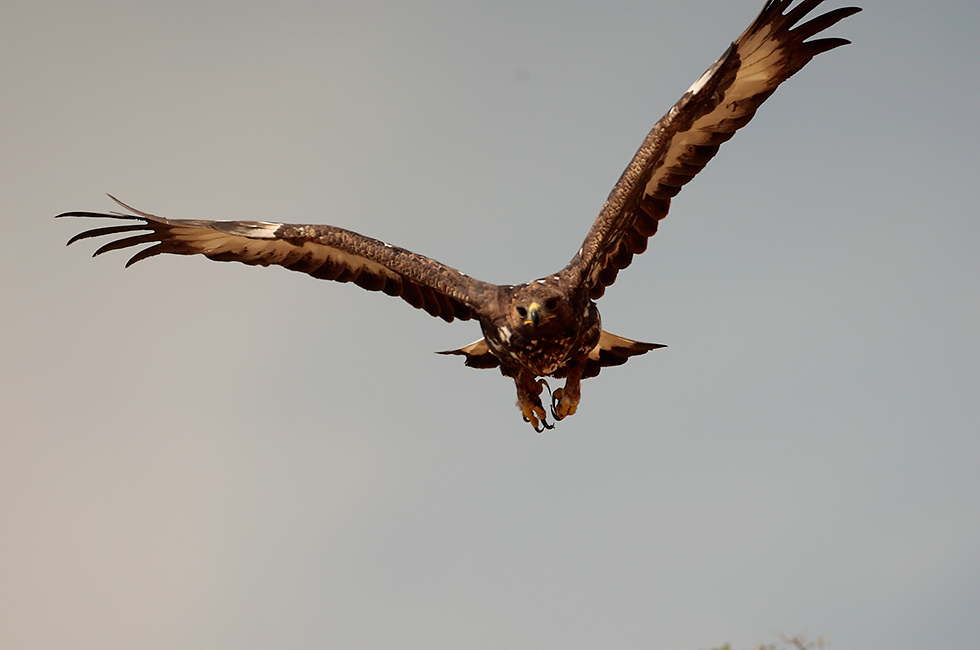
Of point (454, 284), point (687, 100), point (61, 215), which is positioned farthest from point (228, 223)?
point (687, 100)

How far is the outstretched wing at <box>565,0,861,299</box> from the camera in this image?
859 centimetres

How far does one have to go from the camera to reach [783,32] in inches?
348

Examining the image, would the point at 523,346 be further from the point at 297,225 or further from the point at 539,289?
the point at 297,225

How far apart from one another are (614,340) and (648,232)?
53.8 inches

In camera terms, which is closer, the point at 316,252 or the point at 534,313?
the point at 534,313

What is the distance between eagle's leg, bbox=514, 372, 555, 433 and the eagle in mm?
13

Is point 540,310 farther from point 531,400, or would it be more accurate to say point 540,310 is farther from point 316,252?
point 316,252

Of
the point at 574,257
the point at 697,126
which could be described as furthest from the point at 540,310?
the point at 697,126

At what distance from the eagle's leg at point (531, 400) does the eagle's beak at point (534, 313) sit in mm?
1123

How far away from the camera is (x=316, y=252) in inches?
415

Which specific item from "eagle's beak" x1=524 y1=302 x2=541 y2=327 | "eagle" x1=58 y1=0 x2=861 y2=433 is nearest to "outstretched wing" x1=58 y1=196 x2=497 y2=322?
"eagle" x1=58 y1=0 x2=861 y2=433

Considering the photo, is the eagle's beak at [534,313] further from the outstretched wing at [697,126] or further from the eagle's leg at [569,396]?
the eagle's leg at [569,396]

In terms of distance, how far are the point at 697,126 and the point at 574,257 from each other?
1.85 m

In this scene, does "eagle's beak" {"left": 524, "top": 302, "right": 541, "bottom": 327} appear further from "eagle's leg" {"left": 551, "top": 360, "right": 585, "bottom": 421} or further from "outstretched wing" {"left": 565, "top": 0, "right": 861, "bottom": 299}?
"eagle's leg" {"left": 551, "top": 360, "right": 585, "bottom": 421}
